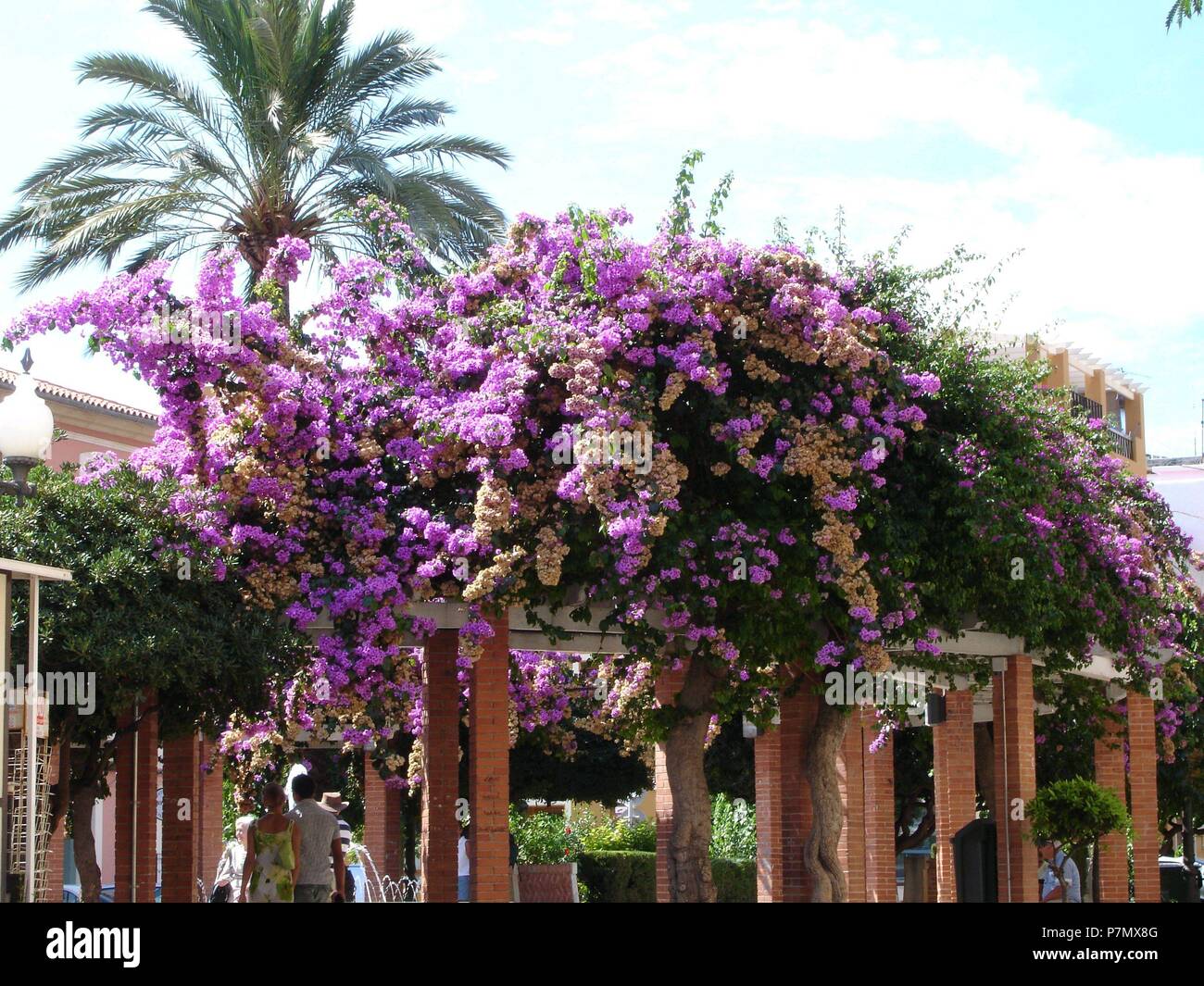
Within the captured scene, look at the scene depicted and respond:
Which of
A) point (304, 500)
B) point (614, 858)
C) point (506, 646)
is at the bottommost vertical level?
point (614, 858)

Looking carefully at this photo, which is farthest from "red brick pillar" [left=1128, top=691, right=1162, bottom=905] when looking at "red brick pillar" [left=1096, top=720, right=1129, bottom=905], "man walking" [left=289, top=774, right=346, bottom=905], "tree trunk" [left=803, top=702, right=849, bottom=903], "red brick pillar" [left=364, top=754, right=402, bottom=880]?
"man walking" [left=289, top=774, right=346, bottom=905]

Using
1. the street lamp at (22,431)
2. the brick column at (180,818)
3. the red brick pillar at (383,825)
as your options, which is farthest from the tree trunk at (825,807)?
the street lamp at (22,431)

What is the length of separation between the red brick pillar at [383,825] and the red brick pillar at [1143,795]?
9.29 meters

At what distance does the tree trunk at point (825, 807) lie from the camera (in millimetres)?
15133

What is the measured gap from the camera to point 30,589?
32.7 feet

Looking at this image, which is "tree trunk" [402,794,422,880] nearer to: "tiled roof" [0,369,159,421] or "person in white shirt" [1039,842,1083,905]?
"person in white shirt" [1039,842,1083,905]

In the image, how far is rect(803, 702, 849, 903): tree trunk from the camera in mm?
15133

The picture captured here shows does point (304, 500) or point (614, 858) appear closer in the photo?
point (304, 500)

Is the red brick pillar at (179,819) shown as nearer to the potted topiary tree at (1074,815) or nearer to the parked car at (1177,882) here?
the potted topiary tree at (1074,815)

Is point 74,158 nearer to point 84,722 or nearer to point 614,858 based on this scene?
point 84,722

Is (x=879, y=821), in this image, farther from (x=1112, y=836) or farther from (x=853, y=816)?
(x=1112, y=836)

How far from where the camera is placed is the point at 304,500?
1304 cm

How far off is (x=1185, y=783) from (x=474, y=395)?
17.1m
